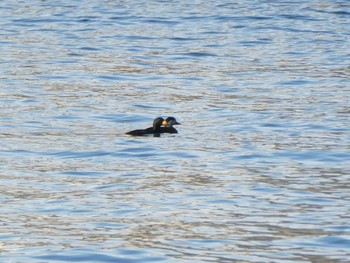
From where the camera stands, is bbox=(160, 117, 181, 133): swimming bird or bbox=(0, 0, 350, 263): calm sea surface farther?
bbox=(160, 117, 181, 133): swimming bird

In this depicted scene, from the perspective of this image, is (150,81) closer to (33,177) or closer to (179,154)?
(179,154)

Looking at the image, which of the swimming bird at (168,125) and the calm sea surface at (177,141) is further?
the swimming bird at (168,125)

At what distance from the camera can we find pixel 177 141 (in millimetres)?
16234

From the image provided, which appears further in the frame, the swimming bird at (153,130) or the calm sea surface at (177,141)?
the swimming bird at (153,130)

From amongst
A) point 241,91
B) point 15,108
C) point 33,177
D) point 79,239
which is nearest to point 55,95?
point 15,108

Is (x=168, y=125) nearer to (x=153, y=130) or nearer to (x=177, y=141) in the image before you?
(x=153, y=130)

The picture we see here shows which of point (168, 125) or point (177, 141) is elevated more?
point (168, 125)

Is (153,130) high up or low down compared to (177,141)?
up

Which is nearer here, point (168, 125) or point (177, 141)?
point (177, 141)

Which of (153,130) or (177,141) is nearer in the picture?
(177,141)

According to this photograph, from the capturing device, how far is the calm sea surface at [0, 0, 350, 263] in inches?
422

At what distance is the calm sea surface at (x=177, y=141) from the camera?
1073cm

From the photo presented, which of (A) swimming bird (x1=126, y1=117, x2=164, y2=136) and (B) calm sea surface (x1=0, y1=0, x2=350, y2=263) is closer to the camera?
(B) calm sea surface (x1=0, y1=0, x2=350, y2=263)

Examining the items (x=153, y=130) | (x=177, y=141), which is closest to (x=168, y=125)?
(x=153, y=130)
